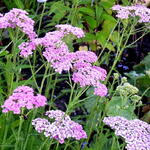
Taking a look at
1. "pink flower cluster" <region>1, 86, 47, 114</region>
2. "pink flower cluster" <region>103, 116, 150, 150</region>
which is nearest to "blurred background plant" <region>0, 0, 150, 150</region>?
"pink flower cluster" <region>103, 116, 150, 150</region>

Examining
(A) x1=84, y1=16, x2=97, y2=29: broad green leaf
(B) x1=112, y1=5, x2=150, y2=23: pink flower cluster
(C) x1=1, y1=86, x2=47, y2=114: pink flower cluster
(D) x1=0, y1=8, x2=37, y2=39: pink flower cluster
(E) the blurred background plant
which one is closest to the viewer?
(C) x1=1, y1=86, x2=47, y2=114: pink flower cluster

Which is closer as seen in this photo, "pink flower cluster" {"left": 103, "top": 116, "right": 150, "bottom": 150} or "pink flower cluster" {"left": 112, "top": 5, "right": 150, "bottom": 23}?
"pink flower cluster" {"left": 103, "top": 116, "right": 150, "bottom": 150}

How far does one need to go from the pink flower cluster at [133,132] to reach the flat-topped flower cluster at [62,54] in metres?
0.17

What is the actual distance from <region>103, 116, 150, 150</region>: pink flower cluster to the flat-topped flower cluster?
17 centimetres

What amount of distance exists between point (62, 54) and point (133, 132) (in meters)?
0.46

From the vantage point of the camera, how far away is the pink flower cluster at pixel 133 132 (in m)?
1.70

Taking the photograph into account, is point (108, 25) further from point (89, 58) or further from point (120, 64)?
point (89, 58)

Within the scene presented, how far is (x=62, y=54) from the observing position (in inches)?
73.9

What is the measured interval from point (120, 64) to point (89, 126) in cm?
177

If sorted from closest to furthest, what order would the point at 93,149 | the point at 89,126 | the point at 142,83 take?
the point at 93,149 < the point at 89,126 < the point at 142,83

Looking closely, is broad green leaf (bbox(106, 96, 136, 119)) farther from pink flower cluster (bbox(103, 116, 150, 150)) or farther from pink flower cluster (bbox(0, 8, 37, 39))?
pink flower cluster (bbox(0, 8, 37, 39))

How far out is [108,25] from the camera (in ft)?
11.1

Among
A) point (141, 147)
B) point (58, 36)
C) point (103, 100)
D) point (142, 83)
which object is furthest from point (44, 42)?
point (142, 83)

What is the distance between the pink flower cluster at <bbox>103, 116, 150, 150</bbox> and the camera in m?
1.70
